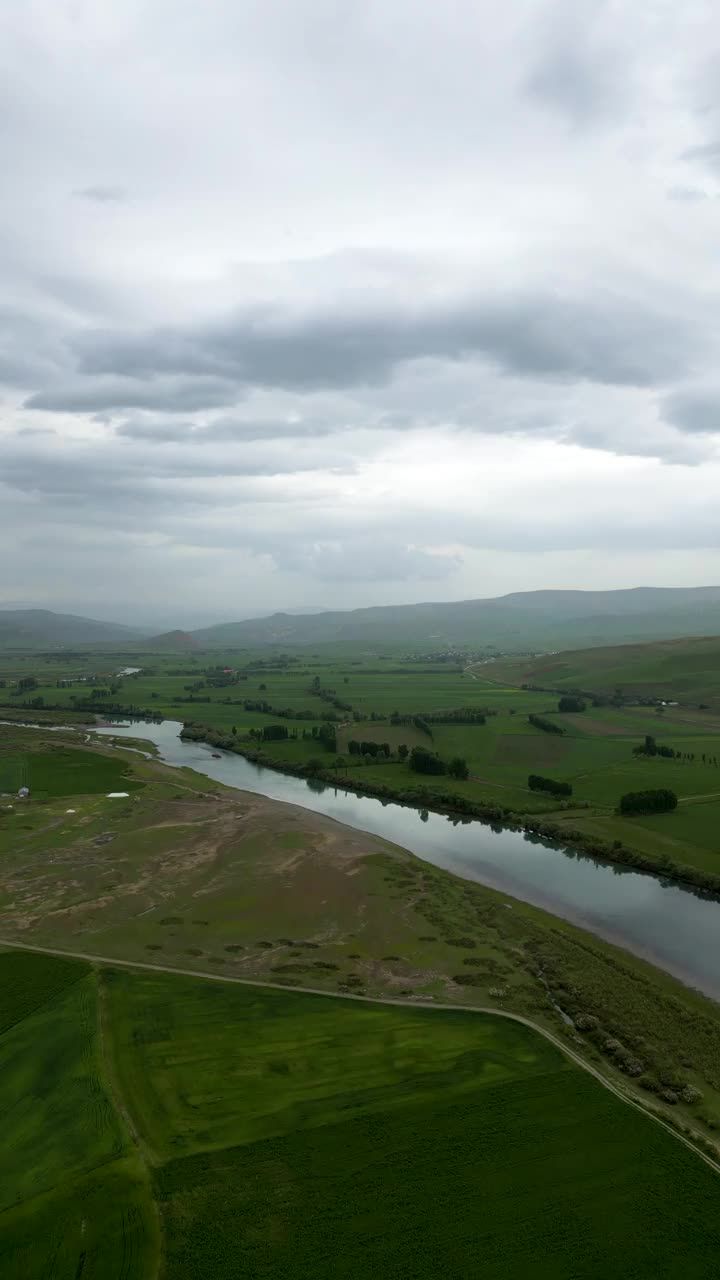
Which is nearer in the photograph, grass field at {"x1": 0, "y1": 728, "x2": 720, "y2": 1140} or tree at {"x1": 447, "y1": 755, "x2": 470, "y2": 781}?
grass field at {"x1": 0, "y1": 728, "x2": 720, "y2": 1140}

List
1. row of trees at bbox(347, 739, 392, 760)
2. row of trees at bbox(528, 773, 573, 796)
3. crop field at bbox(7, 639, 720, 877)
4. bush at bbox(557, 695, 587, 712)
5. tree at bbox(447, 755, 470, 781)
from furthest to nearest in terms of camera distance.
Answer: bush at bbox(557, 695, 587, 712) < row of trees at bbox(347, 739, 392, 760) < tree at bbox(447, 755, 470, 781) < row of trees at bbox(528, 773, 573, 796) < crop field at bbox(7, 639, 720, 877)

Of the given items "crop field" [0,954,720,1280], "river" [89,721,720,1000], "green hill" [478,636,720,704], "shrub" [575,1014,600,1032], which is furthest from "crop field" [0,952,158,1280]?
"green hill" [478,636,720,704]

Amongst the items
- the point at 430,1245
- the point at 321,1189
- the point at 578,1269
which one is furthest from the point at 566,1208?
the point at 321,1189

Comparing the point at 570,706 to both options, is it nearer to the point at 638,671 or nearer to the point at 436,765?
the point at 638,671

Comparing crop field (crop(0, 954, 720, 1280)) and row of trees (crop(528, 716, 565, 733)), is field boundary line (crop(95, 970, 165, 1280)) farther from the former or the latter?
row of trees (crop(528, 716, 565, 733))

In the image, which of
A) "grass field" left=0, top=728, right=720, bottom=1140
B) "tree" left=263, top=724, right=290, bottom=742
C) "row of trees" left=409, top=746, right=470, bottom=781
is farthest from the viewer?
"tree" left=263, top=724, right=290, bottom=742

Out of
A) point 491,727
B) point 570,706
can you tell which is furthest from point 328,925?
point 570,706
